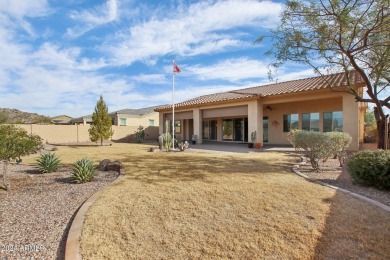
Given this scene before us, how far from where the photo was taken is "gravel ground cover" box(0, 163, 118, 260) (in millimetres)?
3559

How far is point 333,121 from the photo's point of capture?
16734 millimetres

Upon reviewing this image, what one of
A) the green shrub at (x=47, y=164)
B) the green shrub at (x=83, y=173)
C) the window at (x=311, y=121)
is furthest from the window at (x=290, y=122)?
the green shrub at (x=47, y=164)

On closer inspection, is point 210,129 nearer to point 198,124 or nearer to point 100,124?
point 198,124

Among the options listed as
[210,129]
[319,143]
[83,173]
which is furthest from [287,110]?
[83,173]

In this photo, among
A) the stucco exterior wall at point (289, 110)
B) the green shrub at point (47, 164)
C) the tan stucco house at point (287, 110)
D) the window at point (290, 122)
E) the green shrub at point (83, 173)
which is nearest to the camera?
the green shrub at point (83, 173)

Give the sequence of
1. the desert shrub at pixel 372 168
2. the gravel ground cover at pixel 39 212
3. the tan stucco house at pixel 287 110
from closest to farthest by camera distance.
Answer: the gravel ground cover at pixel 39 212
the desert shrub at pixel 372 168
the tan stucco house at pixel 287 110

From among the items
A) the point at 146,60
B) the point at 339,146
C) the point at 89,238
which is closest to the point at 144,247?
the point at 89,238

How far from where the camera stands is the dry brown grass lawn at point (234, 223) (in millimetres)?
3363

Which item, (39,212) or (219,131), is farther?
(219,131)

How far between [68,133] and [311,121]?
2478 centimetres

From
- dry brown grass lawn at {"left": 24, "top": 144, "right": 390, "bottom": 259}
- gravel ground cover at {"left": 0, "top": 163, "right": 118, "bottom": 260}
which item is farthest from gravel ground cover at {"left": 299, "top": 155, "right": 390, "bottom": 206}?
gravel ground cover at {"left": 0, "top": 163, "right": 118, "bottom": 260}

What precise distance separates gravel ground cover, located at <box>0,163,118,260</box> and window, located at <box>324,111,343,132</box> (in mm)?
14956

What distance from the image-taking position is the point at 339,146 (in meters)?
8.31

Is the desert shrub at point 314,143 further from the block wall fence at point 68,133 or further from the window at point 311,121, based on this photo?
the block wall fence at point 68,133
